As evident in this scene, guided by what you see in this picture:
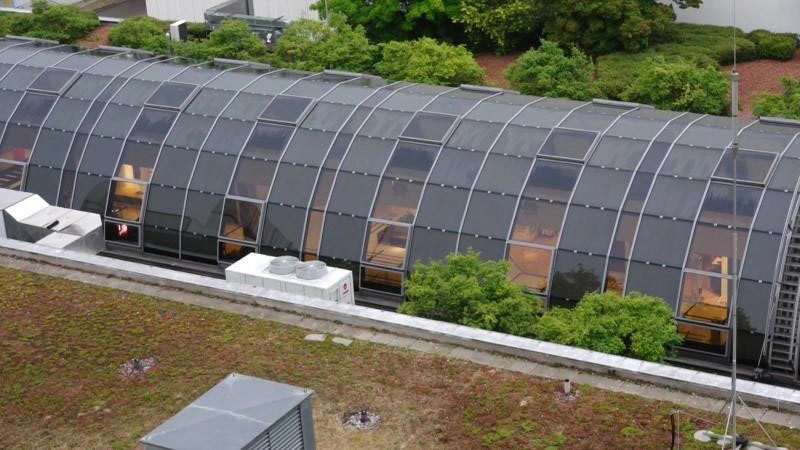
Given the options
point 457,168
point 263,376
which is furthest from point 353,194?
point 263,376

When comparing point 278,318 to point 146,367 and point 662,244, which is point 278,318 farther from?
point 662,244

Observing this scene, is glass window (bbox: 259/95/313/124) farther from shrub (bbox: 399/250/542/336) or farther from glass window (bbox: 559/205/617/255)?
shrub (bbox: 399/250/542/336)

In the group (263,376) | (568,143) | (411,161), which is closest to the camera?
(263,376)

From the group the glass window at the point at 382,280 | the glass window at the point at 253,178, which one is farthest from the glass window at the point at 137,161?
the glass window at the point at 382,280

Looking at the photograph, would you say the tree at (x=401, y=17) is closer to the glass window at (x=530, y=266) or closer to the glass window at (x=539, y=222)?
the glass window at (x=539, y=222)

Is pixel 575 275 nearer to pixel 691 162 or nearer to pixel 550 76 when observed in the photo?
pixel 691 162

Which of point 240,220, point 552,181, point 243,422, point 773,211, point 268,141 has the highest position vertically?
point 268,141
